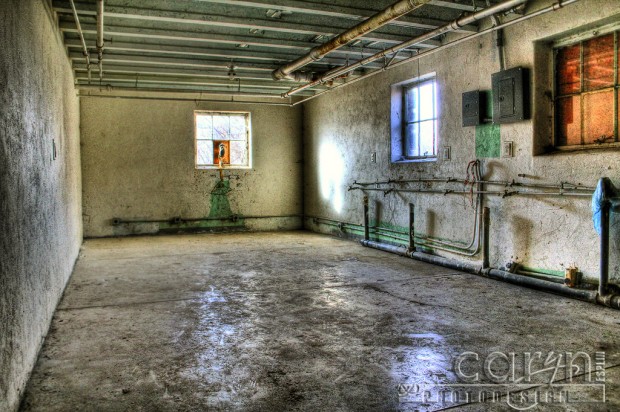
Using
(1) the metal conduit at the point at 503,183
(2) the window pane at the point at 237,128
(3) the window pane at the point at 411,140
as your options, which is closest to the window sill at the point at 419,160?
(3) the window pane at the point at 411,140

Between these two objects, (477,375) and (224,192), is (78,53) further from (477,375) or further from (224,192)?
(477,375)

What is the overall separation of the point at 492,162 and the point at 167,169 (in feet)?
20.5

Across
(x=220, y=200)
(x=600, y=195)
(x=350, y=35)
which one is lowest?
(x=220, y=200)

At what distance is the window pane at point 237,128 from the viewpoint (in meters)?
9.88

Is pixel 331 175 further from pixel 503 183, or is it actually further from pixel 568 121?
pixel 568 121

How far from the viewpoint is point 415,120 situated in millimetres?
6941

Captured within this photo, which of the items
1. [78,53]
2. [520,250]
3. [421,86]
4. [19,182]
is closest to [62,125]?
[78,53]

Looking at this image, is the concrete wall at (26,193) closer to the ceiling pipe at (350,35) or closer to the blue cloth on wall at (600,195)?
the ceiling pipe at (350,35)

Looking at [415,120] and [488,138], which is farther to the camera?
[415,120]

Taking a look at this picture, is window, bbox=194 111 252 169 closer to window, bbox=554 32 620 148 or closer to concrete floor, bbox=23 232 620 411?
concrete floor, bbox=23 232 620 411

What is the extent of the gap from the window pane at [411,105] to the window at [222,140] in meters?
3.90

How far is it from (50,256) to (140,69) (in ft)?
14.6

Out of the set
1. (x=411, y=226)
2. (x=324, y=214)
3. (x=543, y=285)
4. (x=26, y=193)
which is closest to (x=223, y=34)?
(x=411, y=226)

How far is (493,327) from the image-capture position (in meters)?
3.48
